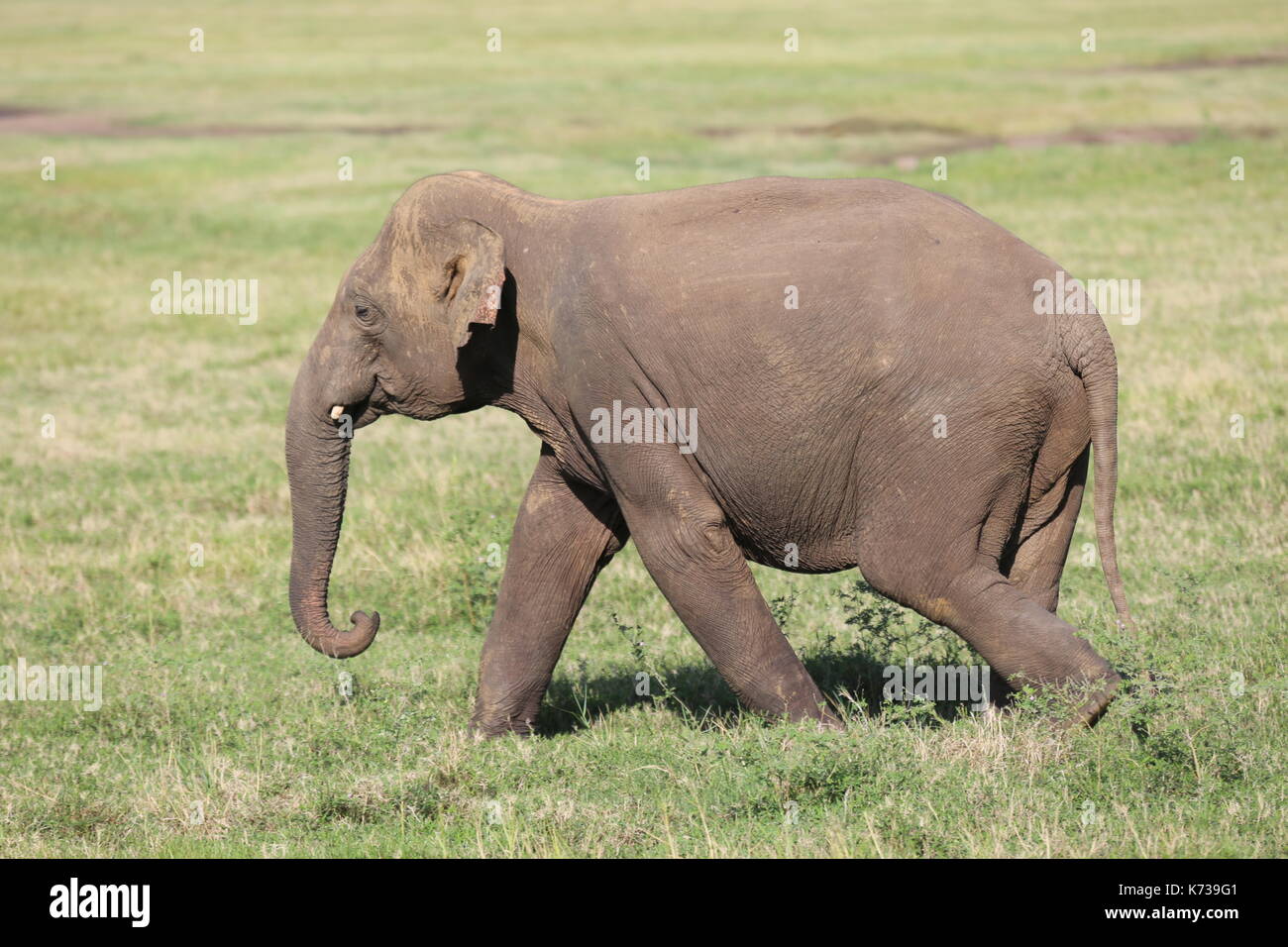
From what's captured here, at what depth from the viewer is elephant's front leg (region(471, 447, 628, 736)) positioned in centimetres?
832

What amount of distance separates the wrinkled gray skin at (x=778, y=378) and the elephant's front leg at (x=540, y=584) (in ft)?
1.22

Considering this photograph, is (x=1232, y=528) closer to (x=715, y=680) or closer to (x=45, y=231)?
(x=715, y=680)

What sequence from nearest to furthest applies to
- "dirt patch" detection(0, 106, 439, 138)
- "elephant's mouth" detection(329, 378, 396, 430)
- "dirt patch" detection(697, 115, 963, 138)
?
"elephant's mouth" detection(329, 378, 396, 430) < "dirt patch" detection(697, 115, 963, 138) < "dirt patch" detection(0, 106, 439, 138)

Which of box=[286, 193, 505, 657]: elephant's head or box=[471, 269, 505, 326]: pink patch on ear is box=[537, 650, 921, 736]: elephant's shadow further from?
box=[471, 269, 505, 326]: pink patch on ear

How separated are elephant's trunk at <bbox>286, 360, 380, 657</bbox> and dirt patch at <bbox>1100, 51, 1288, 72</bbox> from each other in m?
49.4

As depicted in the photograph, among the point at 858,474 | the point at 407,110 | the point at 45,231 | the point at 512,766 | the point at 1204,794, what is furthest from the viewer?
the point at 407,110

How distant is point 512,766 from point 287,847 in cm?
121

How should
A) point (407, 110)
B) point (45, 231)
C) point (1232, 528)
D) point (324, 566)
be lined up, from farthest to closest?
point (407, 110) < point (45, 231) < point (1232, 528) < point (324, 566)

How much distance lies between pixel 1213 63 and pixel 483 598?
163ft

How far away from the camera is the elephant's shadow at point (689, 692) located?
28.1 feet

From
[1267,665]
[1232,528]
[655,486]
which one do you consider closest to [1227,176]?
[1232,528]

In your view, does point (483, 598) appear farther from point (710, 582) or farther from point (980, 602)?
point (980, 602)

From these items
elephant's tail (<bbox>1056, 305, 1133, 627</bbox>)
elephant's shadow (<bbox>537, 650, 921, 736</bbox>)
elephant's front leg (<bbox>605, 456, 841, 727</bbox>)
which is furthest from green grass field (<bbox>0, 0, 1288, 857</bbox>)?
elephant's tail (<bbox>1056, 305, 1133, 627</bbox>)

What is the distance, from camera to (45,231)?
30000 mm
